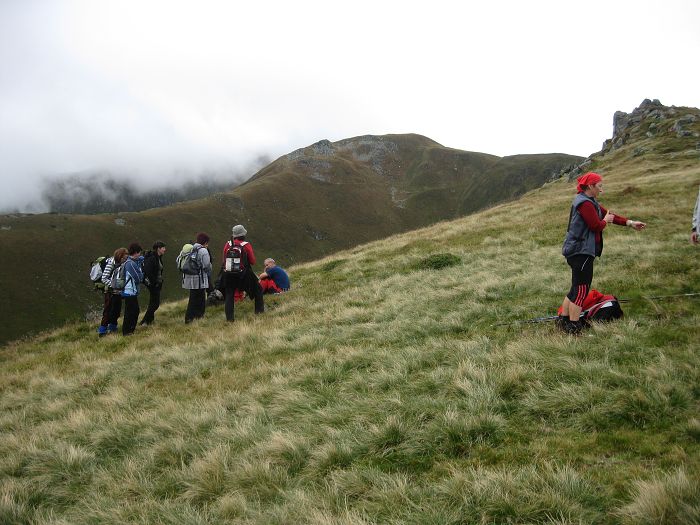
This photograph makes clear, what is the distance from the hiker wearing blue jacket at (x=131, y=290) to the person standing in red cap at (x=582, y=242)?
1144cm

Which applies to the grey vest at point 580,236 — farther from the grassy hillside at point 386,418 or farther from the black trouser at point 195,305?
the black trouser at point 195,305

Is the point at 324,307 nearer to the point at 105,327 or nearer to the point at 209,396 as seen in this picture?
the point at 209,396

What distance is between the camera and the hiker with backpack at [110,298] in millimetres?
13070

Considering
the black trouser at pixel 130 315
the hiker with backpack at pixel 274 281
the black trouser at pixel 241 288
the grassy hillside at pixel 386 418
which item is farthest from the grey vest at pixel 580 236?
the black trouser at pixel 130 315

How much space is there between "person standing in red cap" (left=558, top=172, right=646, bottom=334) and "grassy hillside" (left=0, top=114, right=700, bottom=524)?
0.48 metres

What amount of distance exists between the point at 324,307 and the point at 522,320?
579 cm

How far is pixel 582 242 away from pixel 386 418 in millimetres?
4750

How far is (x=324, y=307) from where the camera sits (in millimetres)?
12438

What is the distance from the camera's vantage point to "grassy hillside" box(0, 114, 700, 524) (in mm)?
3479

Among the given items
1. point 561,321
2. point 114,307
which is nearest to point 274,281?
point 114,307

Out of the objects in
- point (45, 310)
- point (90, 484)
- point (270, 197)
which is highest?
point (270, 197)

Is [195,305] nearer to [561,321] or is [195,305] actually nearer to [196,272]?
[196,272]

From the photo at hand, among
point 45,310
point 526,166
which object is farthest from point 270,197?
point 526,166

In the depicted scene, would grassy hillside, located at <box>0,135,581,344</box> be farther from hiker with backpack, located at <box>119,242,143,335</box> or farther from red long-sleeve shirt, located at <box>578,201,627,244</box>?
red long-sleeve shirt, located at <box>578,201,627,244</box>
